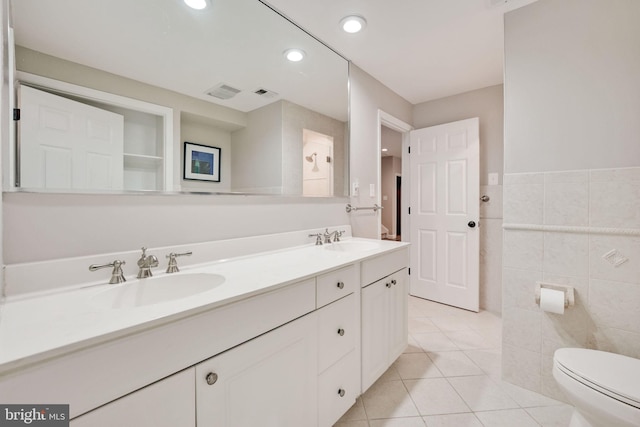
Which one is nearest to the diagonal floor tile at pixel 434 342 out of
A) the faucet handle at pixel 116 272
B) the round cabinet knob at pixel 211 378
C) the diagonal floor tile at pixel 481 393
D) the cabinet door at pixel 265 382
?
the diagonal floor tile at pixel 481 393

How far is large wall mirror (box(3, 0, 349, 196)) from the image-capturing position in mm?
939

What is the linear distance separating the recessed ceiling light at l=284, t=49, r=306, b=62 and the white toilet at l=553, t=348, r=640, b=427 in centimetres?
221

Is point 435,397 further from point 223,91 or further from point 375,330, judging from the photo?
point 223,91

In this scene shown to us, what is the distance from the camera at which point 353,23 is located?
173cm

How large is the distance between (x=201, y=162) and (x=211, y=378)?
97cm

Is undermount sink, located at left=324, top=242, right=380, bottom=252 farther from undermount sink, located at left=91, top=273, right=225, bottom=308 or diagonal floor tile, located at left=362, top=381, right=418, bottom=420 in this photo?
undermount sink, located at left=91, top=273, right=225, bottom=308

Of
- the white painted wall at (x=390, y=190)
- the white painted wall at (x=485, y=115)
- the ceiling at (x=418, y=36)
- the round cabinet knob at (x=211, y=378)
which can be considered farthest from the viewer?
the white painted wall at (x=390, y=190)

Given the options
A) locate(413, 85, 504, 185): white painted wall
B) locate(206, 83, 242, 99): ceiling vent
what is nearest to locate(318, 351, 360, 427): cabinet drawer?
locate(206, 83, 242, 99): ceiling vent

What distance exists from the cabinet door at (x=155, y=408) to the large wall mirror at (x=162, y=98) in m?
0.78

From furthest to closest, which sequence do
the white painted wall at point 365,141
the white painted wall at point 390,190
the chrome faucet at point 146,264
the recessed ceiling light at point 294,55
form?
the white painted wall at point 390,190
the white painted wall at point 365,141
the recessed ceiling light at point 294,55
the chrome faucet at point 146,264

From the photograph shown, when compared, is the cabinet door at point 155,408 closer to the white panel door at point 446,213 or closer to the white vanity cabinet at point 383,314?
the white vanity cabinet at point 383,314

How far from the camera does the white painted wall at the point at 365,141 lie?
225 centimetres

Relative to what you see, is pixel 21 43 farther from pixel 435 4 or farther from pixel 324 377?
pixel 435 4

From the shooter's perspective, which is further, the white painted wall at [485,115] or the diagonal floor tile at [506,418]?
the white painted wall at [485,115]
